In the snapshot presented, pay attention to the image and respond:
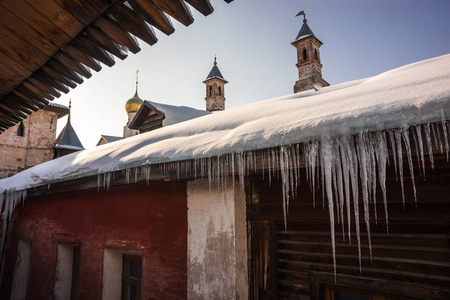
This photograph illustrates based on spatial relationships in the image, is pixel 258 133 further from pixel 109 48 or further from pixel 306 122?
pixel 109 48

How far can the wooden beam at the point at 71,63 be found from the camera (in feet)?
5.46

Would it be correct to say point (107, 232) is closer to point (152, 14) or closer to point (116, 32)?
point (116, 32)

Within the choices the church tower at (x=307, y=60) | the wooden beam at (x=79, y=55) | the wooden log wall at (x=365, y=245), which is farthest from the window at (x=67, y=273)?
the church tower at (x=307, y=60)

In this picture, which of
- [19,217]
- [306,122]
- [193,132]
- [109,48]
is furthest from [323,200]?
[19,217]

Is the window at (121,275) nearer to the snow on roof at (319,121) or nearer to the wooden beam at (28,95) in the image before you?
the snow on roof at (319,121)

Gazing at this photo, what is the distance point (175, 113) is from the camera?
10.2 m

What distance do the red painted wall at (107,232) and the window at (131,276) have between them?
0.38 m

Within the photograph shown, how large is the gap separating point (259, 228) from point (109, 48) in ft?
7.20

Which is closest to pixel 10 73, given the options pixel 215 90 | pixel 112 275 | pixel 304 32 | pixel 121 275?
pixel 112 275

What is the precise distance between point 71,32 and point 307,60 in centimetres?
1722

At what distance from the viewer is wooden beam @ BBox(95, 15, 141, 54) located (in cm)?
137

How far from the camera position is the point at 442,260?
1.99 meters

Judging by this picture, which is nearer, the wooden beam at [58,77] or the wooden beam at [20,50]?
the wooden beam at [20,50]

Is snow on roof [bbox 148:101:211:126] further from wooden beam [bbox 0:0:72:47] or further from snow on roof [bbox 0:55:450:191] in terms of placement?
wooden beam [bbox 0:0:72:47]
